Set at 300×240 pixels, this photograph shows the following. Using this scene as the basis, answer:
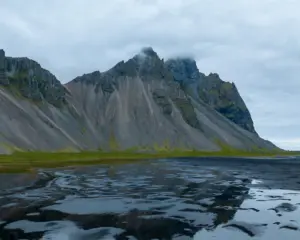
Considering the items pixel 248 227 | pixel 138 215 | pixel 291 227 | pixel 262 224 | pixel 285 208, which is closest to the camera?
pixel 248 227

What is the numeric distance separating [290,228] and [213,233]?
6201 mm

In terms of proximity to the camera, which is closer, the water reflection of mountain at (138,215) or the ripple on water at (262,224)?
the ripple on water at (262,224)

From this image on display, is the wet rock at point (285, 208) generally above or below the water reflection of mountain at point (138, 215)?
above

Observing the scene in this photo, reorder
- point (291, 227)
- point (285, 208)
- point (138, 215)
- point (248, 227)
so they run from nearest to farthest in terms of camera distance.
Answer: point (248, 227) < point (291, 227) < point (138, 215) < point (285, 208)

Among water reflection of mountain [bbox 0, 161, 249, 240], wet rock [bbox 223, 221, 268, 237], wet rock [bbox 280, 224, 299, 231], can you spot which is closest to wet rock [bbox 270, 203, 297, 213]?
water reflection of mountain [bbox 0, 161, 249, 240]

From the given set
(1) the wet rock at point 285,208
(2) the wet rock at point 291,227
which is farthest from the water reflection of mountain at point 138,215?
(2) the wet rock at point 291,227

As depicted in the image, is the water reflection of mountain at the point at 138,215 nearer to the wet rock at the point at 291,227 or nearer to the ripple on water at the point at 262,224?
the ripple on water at the point at 262,224

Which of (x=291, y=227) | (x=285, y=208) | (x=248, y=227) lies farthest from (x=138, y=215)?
(x=285, y=208)

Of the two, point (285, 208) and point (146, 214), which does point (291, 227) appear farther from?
point (146, 214)

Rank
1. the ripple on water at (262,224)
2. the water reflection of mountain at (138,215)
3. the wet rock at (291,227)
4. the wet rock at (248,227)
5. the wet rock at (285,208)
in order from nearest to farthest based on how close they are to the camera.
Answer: the ripple on water at (262,224) < the water reflection of mountain at (138,215) < the wet rock at (248,227) < the wet rock at (291,227) < the wet rock at (285,208)

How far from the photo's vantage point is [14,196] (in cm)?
4125

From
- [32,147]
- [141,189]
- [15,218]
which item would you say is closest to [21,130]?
[32,147]

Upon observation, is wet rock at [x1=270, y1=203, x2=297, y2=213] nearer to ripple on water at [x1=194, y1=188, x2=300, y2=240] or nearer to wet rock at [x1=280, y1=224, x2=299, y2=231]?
ripple on water at [x1=194, y1=188, x2=300, y2=240]

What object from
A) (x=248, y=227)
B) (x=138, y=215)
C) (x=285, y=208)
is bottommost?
(x=138, y=215)
